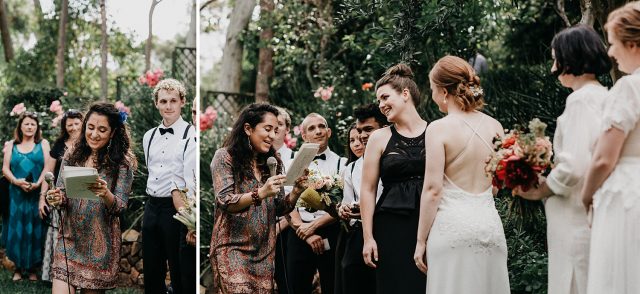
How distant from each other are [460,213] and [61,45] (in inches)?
114

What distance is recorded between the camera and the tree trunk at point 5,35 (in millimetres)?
5410

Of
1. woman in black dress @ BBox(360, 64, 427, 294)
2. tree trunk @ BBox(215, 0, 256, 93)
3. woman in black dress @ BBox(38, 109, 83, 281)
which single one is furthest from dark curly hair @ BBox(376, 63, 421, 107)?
tree trunk @ BBox(215, 0, 256, 93)

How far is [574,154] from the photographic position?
353 cm

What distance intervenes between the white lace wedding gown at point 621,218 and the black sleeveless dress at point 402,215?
1.04m

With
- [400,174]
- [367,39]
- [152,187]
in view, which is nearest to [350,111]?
[367,39]

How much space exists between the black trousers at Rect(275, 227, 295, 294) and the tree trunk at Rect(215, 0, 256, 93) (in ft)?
11.3

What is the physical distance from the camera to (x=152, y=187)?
5332 millimetres

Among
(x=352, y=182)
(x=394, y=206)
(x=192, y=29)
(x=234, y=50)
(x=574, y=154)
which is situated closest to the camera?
(x=574, y=154)

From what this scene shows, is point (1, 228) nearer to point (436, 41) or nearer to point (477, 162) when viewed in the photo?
point (477, 162)

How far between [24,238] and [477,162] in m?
3.11

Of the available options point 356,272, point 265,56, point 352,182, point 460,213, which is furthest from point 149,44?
point 265,56

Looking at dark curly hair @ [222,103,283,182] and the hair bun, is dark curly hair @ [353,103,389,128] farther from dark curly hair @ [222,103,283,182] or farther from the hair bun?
the hair bun

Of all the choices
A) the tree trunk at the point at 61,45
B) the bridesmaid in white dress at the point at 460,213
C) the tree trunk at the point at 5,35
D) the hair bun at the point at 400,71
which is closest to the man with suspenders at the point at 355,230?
the hair bun at the point at 400,71

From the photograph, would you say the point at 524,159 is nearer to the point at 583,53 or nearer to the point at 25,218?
the point at 583,53
